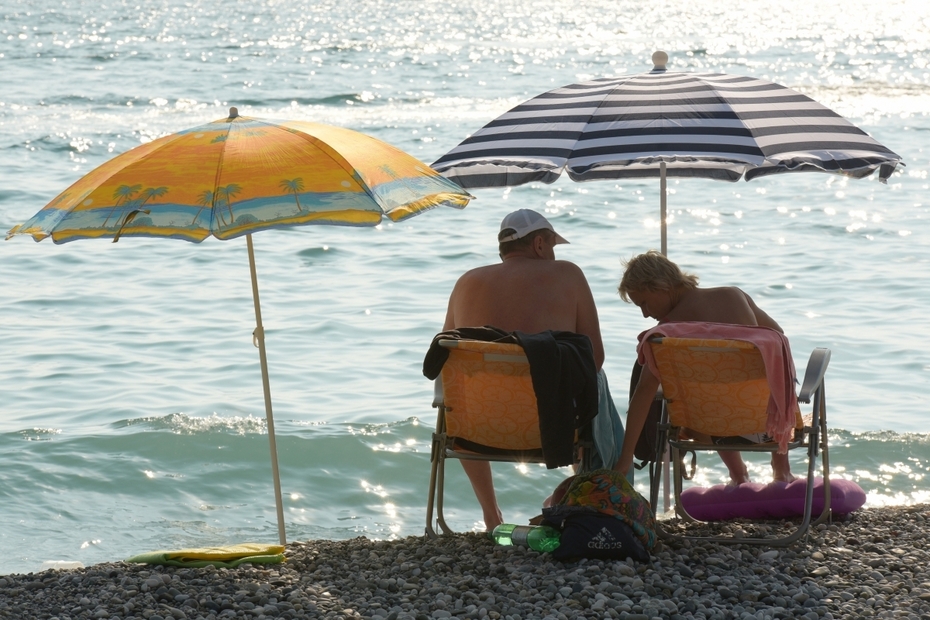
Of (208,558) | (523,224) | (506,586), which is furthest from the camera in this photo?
(523,224)

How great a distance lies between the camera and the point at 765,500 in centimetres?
445

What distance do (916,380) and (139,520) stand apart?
536cm

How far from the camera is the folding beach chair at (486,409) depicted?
3.82 metres

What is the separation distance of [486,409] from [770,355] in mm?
997

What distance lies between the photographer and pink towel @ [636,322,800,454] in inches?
151

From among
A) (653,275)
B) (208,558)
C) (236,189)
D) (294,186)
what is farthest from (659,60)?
(208,558)

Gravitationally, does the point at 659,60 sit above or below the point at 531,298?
above

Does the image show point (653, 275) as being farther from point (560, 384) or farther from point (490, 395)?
point (490, 395)

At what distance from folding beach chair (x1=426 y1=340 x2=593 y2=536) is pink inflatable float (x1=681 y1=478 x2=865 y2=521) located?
0.74 m

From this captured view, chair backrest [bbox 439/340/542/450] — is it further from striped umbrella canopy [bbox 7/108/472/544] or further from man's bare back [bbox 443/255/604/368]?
striped umbrella canopy [bbox 7/108/472/544]

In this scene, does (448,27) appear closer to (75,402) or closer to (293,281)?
(293,281)

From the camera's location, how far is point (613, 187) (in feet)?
54.4

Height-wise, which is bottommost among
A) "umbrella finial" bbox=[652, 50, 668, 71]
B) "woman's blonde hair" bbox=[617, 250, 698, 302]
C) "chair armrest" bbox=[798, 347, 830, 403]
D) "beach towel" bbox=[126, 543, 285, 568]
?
"beach towel" bbox=[126, 543, 285, 568]

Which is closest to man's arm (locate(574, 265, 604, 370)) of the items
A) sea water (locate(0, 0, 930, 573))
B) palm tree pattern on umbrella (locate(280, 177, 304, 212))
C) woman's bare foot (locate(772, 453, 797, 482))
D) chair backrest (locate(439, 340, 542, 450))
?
chair backrest (locate(439, 340, 542, 450))
